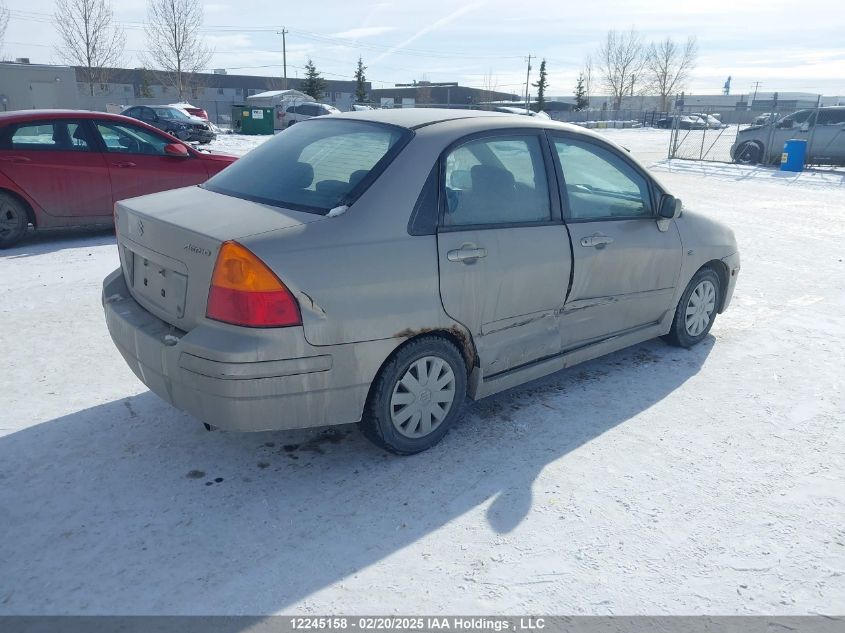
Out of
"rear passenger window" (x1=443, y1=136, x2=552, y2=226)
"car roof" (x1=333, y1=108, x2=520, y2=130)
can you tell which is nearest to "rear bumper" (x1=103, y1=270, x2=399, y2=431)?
"rear passenger window" (x1=443, y1=136, x2=552, y2=226)

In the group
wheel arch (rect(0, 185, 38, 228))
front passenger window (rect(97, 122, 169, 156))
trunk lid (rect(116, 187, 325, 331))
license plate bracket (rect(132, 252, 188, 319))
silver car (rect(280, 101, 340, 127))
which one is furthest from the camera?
silver car (rect(280, 101, 340, 127))

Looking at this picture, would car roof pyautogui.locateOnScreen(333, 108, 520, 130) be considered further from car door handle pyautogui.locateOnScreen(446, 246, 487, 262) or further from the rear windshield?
car door handle pyautogui.locateOnScreen(446, 246, 487, 262)

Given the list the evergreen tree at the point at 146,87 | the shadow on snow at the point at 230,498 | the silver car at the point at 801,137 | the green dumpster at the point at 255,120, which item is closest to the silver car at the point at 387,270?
the shadow on snow at the point at 230,498

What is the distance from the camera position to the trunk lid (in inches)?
113

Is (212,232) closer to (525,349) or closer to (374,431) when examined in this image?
(374,431)

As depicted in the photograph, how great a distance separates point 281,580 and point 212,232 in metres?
1.47

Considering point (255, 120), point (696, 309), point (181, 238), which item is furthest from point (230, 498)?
point (255, 120)

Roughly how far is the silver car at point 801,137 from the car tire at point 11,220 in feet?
68.0

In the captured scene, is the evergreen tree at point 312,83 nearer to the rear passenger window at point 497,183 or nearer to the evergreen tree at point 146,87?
the evergreen tree at point 146,87

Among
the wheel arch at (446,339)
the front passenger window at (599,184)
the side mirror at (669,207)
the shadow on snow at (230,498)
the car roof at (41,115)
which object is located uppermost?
the car roof at (41,115)

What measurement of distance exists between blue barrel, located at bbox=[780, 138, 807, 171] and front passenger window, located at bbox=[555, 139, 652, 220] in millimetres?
17835

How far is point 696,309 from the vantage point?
4918mm

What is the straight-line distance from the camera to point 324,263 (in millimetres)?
2848

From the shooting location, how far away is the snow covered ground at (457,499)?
2484mm
